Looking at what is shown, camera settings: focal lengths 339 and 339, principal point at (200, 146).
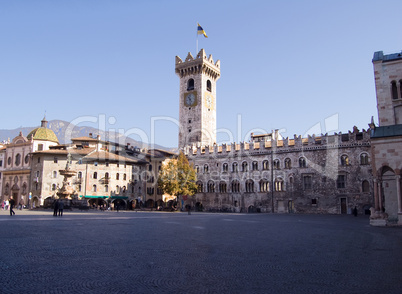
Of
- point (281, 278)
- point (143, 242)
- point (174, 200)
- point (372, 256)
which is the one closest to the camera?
point (281, 278)

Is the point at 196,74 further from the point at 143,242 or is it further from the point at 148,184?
the point at 143,242

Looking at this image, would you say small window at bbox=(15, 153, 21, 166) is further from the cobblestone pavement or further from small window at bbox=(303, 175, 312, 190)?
the cobblestone pavement

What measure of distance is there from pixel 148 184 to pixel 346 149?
37.9m

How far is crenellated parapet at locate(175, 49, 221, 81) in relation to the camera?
78.0 m

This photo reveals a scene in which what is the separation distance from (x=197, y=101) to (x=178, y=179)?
23375 millimetres

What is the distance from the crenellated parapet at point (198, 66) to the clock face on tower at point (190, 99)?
17.2 feet

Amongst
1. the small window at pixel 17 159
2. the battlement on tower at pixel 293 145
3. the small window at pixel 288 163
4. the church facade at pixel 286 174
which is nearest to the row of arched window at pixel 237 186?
the church facade at pixel 286 174

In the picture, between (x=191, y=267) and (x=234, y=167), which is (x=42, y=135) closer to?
(x=234, y=167)

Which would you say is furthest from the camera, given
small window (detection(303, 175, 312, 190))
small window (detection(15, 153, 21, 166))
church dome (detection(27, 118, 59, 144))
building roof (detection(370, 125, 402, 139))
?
church dome (detection(27, 118, 59, 144))

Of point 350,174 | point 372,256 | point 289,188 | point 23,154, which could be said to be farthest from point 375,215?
point 23,154

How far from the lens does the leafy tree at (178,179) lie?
59500mm

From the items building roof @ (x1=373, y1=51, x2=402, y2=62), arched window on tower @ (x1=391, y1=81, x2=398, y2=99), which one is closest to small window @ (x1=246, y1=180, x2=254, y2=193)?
arched window on tower @ (x1=391, y1=81, x2=398, y2=99)

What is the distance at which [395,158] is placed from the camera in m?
23.1

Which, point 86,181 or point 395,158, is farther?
point 86,181
